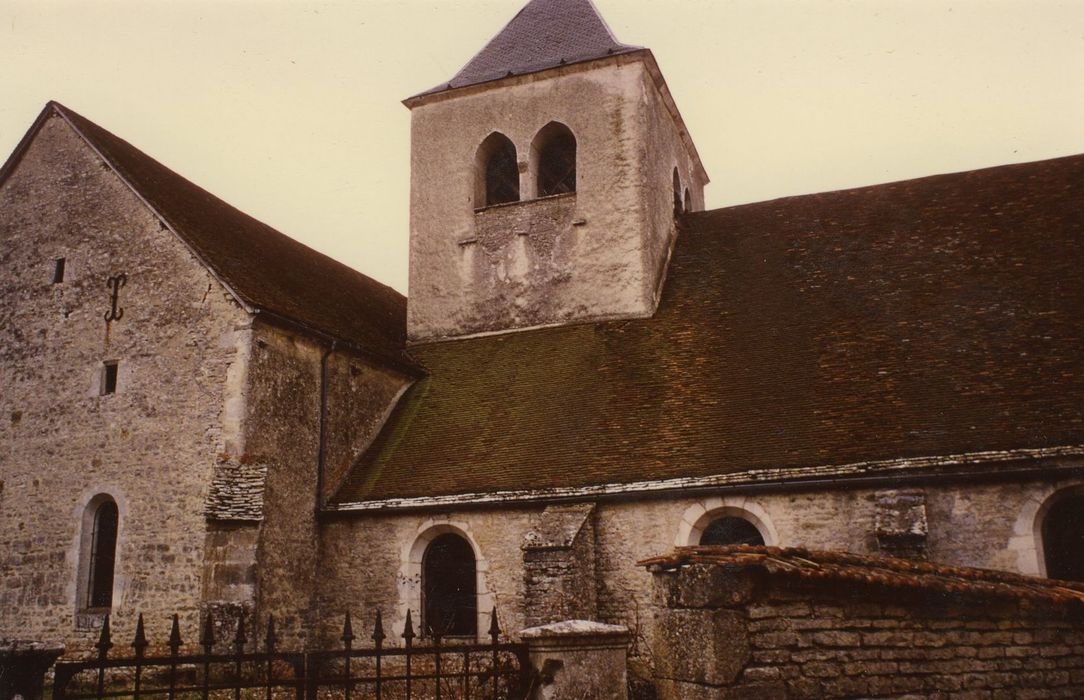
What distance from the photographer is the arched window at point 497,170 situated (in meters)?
19.1

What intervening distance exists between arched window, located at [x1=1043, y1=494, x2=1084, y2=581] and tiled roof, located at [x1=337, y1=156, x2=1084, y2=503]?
0.90 m

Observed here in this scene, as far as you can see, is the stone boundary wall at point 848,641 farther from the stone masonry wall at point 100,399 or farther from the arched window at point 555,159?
the arched window at point 555,159

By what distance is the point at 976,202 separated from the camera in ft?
54.4

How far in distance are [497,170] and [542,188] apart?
48.2 inches

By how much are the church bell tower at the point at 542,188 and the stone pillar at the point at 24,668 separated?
12.6 m

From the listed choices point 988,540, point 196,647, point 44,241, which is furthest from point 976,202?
point 44,241

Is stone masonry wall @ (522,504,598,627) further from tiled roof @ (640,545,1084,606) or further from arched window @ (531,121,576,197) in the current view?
arched window @ (531,121,576,197)

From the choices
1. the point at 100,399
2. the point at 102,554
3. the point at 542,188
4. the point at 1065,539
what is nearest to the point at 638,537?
the point at 1065,539

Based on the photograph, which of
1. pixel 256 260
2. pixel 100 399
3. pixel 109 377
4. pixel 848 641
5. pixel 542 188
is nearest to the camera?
pixel 848 641

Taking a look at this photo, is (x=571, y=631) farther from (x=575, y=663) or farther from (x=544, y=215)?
(x=544, y=215)

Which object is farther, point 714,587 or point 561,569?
point 561,569

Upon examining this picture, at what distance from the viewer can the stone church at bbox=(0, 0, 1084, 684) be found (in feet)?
39.8

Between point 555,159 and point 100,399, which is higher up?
point 555,159

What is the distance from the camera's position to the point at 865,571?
7.15 metres
